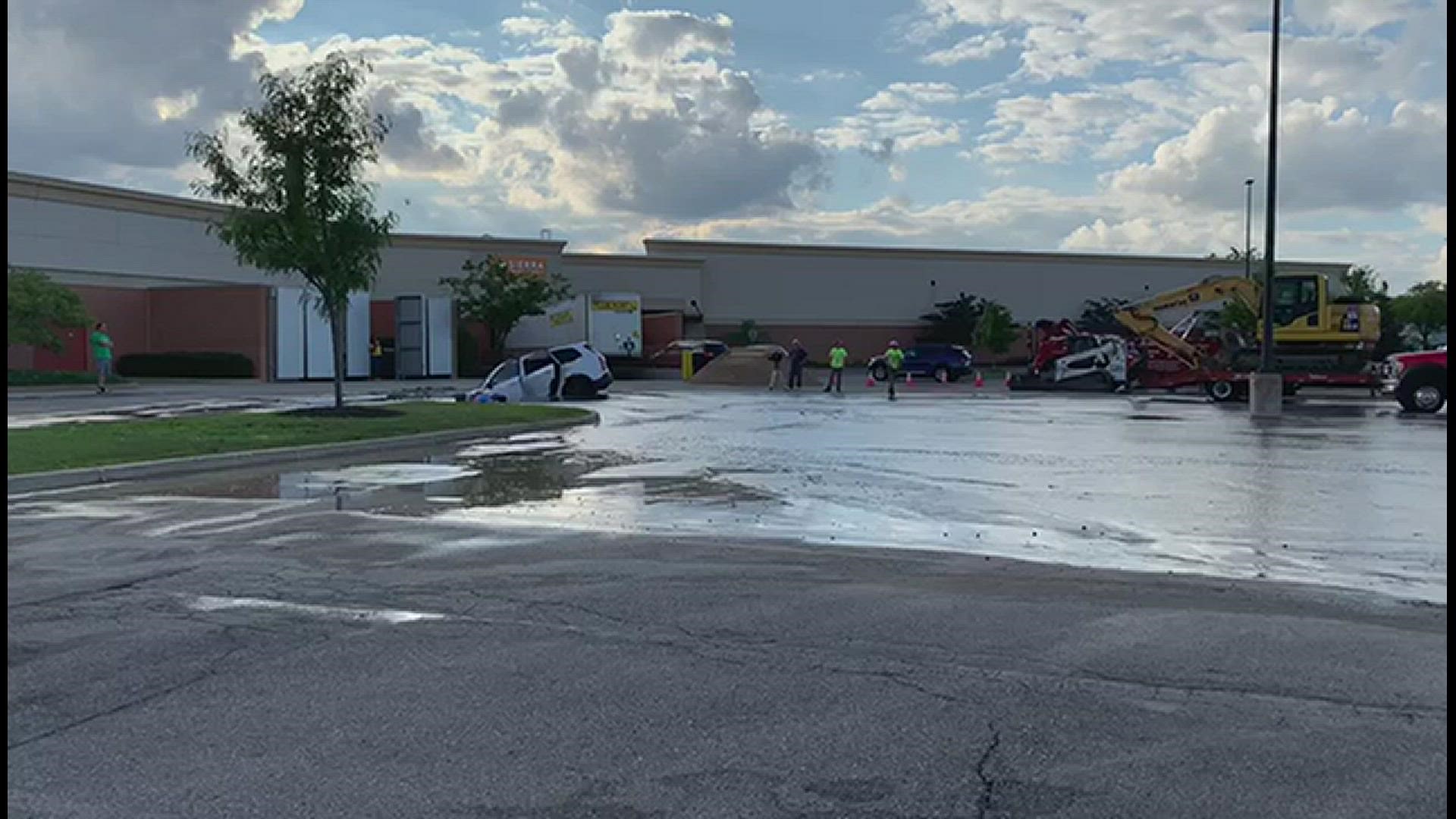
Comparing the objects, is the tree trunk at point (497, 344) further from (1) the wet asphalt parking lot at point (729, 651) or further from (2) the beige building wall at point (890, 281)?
(1) the wet asphalt parking lot at point (729, 651)

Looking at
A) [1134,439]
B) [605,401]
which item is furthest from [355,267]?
[1134,439]

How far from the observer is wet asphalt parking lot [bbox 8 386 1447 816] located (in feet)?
16.5

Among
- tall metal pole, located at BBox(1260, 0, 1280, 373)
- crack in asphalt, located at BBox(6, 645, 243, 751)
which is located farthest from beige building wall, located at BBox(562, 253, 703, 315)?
crack in asphalt, located at BBox(6, 645, 243, 751)

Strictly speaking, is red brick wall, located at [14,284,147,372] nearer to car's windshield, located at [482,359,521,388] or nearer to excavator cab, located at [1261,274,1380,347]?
car's windshield, located at [482,359,521,388]

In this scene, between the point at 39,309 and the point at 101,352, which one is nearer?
the point at 101,352

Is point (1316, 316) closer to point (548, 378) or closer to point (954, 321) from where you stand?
point (548, 378)

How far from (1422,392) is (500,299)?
3959cm

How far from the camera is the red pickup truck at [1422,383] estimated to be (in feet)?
99.2

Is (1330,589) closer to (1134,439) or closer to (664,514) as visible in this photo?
(664,514)

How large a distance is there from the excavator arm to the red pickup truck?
1106 cm

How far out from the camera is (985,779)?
5.06 meters

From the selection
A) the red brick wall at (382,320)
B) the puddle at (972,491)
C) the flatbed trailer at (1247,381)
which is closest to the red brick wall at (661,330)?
the red brick wall at (382,320)

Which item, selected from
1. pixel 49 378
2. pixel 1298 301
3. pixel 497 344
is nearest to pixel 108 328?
pixel 49 378

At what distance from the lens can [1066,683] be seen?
252 inches
